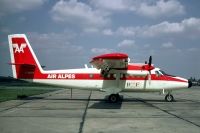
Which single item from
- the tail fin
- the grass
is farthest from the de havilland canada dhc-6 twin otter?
the grass

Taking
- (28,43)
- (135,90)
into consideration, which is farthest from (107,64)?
(28,43)

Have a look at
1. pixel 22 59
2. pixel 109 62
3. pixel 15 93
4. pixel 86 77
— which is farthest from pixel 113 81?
pixel 15 93

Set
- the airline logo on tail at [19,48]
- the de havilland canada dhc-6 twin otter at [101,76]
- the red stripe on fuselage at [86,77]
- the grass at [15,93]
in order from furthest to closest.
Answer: the grass at [15,93], the airline logo on tail at [19,48], the red stripe on fuselage at [86,77], the de havilland canada dhc-6 twin otter at [101,76]

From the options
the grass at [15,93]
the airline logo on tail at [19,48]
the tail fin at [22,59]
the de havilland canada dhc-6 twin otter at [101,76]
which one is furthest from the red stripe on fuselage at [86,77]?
the grass at [15,93]

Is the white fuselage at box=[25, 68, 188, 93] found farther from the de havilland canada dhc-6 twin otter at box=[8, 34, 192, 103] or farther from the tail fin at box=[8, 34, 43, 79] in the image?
the tail fin at box=[8, 34, 43, 79]

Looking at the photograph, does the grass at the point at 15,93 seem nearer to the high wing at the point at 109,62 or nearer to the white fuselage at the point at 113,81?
the white fuselage at the point at 113,81

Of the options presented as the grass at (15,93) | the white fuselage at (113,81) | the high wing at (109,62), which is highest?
the high wing at (109,62)

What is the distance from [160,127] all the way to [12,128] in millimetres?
5916

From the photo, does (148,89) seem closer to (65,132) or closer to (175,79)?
(175,79)

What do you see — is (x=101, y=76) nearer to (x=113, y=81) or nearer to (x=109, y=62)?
(x=113, y=81)

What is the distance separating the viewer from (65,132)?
969 cm

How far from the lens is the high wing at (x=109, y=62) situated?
17834 millimetres

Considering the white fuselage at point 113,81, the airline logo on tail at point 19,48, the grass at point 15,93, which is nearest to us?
the white fuselage at point 113,81

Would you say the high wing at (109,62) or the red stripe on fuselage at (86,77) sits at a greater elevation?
the high wing at (109,62)
